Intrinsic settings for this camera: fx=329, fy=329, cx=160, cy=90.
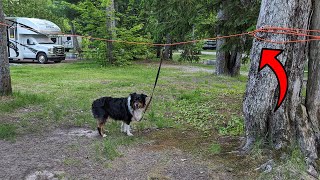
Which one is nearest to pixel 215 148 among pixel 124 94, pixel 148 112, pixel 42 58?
pixel 148 112

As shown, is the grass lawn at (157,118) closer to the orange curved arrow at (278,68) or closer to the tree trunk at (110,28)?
the orange curved arrow at (278,68)

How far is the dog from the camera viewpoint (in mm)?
5629

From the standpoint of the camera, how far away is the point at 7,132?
5.56 meters

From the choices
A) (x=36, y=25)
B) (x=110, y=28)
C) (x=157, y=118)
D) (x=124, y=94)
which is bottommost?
(x=157, y=118)

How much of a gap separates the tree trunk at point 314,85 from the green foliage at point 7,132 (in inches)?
182

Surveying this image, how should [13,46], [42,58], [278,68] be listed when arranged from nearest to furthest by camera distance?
[278,68], [13,46], [42,58]

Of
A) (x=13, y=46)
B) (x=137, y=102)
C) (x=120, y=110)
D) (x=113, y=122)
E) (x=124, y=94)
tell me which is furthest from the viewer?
(x=13, y=46)

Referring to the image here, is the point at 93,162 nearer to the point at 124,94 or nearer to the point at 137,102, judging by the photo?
the point at 137,102

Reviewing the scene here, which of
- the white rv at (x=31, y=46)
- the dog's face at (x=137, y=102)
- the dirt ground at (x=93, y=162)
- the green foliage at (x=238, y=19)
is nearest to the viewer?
the dirt ground at (x=93, y=162)

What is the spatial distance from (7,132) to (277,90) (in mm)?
4352

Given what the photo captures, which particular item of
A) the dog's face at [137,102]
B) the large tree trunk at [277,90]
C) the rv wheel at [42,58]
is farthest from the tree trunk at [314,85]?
the rv wheel at [42,58]

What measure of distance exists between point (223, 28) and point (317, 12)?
299 centimetres

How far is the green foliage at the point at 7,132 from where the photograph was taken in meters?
5.40

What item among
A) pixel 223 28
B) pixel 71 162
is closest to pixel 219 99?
pixel 223 28
